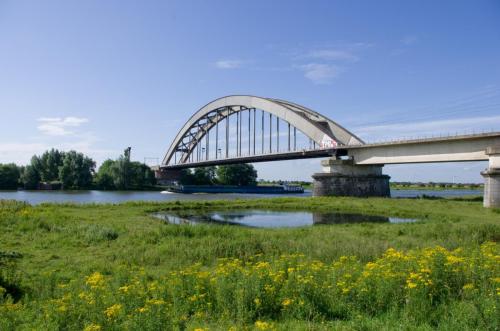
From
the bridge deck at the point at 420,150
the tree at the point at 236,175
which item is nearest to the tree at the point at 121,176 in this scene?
the tree at the point at 236,175

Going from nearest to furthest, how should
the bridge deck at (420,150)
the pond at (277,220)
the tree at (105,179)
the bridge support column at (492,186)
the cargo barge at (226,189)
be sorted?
the pond at (277,220) < the bridge support column at (492,186) < the bridge deck at (420,150) < the cargo barge at (226,189) < the tree at (105,179)

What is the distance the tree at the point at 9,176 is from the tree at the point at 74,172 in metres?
9.94

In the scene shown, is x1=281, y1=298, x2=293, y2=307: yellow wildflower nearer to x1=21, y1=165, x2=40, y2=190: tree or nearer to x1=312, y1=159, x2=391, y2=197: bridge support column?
x1=312, y1=159, x2=391, y2=197: bridge support column

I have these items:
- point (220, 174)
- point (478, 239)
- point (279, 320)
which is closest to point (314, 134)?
point (478, 239)

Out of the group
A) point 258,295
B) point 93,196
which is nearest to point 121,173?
point 93,196

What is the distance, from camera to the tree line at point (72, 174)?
92188 millimetres

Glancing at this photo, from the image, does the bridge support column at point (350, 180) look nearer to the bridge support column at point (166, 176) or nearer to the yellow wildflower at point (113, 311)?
the yellow wildflower at point (113, 311)

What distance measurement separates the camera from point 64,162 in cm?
9319

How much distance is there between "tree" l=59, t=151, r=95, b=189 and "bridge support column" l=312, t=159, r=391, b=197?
6171 centimetres

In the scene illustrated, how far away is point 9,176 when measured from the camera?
9044cm

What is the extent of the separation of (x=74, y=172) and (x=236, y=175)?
44.9 m

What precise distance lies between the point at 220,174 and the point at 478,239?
108 m

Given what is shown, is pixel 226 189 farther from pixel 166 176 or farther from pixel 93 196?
pixel 93 196

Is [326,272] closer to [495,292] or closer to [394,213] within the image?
[495,292]
